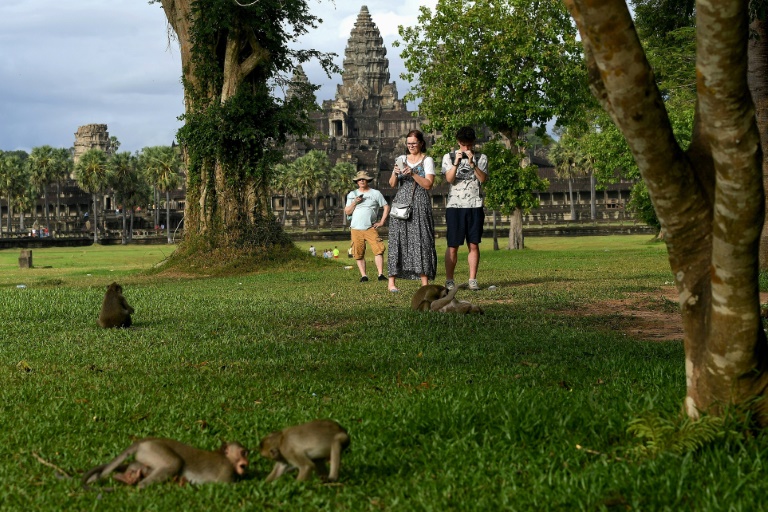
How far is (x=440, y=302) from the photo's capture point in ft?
32.7

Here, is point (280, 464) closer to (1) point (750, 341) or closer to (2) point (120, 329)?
(1) point (750, 341)

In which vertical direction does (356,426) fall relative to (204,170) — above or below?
below

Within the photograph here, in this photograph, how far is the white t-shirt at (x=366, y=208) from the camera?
1513 centimetres

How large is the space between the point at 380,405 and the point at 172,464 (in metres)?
1.61

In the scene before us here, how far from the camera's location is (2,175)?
291 ft

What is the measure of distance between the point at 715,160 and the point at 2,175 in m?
92.2

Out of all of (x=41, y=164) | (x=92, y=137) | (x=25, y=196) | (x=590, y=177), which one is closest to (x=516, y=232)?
(x=590, y=177)

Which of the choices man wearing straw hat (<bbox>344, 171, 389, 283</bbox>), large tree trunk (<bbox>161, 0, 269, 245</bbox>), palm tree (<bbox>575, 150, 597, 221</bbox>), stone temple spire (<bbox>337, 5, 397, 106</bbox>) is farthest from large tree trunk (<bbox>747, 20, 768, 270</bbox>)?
stone temple spire (<bbox>337, 5, 397, 106</bbox>)

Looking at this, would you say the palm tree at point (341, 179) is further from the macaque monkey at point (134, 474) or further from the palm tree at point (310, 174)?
the macaque monkey at point (134, 474)

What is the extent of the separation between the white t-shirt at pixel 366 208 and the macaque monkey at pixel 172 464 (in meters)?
11.3

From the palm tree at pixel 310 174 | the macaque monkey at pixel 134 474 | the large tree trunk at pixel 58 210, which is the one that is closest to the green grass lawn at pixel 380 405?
the macaque monkey at pixel 134 474

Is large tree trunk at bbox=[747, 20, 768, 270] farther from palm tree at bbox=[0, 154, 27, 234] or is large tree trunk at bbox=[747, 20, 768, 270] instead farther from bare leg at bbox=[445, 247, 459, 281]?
palm tree at bbox=[0, 154, 27, 234]

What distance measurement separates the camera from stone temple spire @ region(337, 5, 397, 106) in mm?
116750

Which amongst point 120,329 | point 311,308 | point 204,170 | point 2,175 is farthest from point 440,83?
point 2,175
